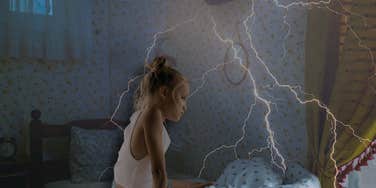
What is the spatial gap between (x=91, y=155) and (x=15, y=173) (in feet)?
1.63

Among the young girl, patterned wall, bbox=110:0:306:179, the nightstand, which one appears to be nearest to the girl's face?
the young girl

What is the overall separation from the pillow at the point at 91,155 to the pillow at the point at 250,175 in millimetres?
948

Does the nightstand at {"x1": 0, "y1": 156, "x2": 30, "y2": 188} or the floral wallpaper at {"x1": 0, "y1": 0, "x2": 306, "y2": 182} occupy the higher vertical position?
the floral wallpaper at {"x1": 0, "y1": 0, "x2": 306, "y2": 182}

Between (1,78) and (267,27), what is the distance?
1836mm

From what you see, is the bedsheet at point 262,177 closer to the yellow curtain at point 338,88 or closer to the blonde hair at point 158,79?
the yellow curtain at point 338,88

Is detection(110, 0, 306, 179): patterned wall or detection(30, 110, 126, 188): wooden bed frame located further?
detection(30, 110, 126, 188): wooden bed frame

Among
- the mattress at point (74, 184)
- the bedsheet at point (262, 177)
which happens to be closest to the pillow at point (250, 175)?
the bedsheet at point (262, 177)

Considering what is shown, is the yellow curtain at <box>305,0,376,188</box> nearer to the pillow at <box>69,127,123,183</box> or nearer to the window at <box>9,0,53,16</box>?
the pillow at <box>69,127,123,183</box>

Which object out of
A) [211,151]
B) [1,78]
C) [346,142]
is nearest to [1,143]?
[1,78]

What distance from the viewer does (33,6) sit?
3.14 m

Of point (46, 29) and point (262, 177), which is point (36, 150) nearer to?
point (46, 29)

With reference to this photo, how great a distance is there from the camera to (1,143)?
9.87 feet

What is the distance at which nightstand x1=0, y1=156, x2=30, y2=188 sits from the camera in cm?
292

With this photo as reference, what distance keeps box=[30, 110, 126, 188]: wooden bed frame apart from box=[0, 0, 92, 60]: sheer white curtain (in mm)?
445
